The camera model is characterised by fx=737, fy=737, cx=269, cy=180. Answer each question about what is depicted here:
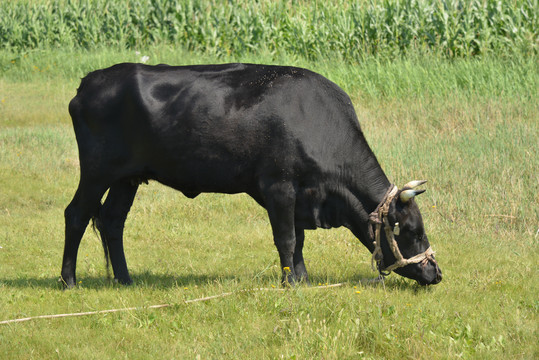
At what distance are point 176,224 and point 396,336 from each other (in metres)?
4.84

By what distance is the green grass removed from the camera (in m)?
5.88

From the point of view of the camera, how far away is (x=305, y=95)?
22.9 ft

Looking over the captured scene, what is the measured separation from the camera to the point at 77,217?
746cm

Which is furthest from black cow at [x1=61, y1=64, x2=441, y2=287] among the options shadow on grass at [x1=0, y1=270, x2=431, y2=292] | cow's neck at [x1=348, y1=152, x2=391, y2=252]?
shadow on grass at [x1=0, y1=270, x2=431, y2=292]

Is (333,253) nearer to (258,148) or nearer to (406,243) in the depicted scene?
(406,243)

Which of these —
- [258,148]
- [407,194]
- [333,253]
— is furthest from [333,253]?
[258,148]

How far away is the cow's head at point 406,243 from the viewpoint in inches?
271

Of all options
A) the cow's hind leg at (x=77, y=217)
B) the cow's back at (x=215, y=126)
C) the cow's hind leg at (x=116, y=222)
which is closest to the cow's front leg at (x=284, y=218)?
the cow's back at (x=215, y=126)

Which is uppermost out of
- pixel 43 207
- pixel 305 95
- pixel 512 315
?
pixel 305 95

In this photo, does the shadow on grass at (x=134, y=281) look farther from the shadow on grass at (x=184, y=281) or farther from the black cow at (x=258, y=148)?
the black cow at (x=258, y=148)

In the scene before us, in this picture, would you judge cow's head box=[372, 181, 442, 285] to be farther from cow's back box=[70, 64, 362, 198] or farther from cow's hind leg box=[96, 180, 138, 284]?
cow's hind leg box=[96, 180, 138, 284]

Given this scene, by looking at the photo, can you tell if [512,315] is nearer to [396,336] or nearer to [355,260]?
[396,336]

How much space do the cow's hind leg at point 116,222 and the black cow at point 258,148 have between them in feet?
1.19

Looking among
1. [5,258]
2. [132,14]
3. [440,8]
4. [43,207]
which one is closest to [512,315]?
[5,258]
